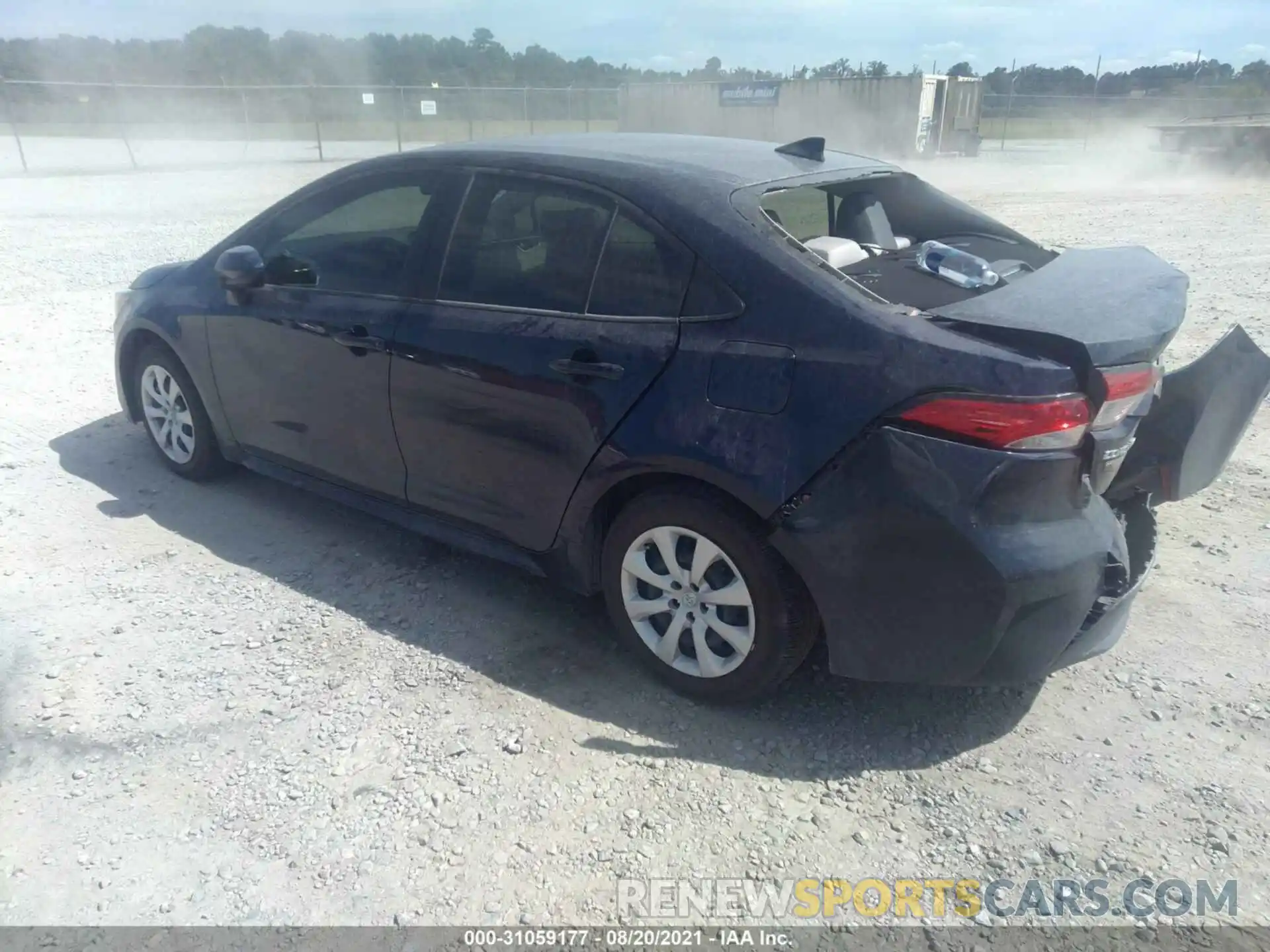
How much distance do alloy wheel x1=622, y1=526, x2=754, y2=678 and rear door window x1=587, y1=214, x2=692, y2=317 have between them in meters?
0.73

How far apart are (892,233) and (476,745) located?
2632 mm

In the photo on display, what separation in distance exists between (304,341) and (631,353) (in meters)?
1.75

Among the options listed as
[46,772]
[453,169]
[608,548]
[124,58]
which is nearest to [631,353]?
[608,548]

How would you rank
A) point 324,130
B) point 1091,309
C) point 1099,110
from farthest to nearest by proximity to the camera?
point 1099,110 < point 324,130 < point 1091,309

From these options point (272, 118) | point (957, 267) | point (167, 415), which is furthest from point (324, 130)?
point (957, 267)

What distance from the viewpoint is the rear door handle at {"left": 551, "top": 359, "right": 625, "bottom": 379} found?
309 cm

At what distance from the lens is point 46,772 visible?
2914 mm

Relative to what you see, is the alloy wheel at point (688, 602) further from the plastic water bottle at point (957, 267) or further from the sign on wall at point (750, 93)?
the sign on wall at point (750, 93)

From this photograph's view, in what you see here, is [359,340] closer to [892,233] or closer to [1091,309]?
[892,233]

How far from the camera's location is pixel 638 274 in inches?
123

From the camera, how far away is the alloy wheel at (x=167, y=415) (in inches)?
192

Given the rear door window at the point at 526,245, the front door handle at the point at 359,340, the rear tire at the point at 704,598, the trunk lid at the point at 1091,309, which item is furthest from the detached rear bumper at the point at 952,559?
the front door handle at the point at 359,340

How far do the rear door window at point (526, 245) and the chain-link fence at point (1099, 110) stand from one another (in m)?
34.5

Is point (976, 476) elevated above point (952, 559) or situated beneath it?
elevated above
